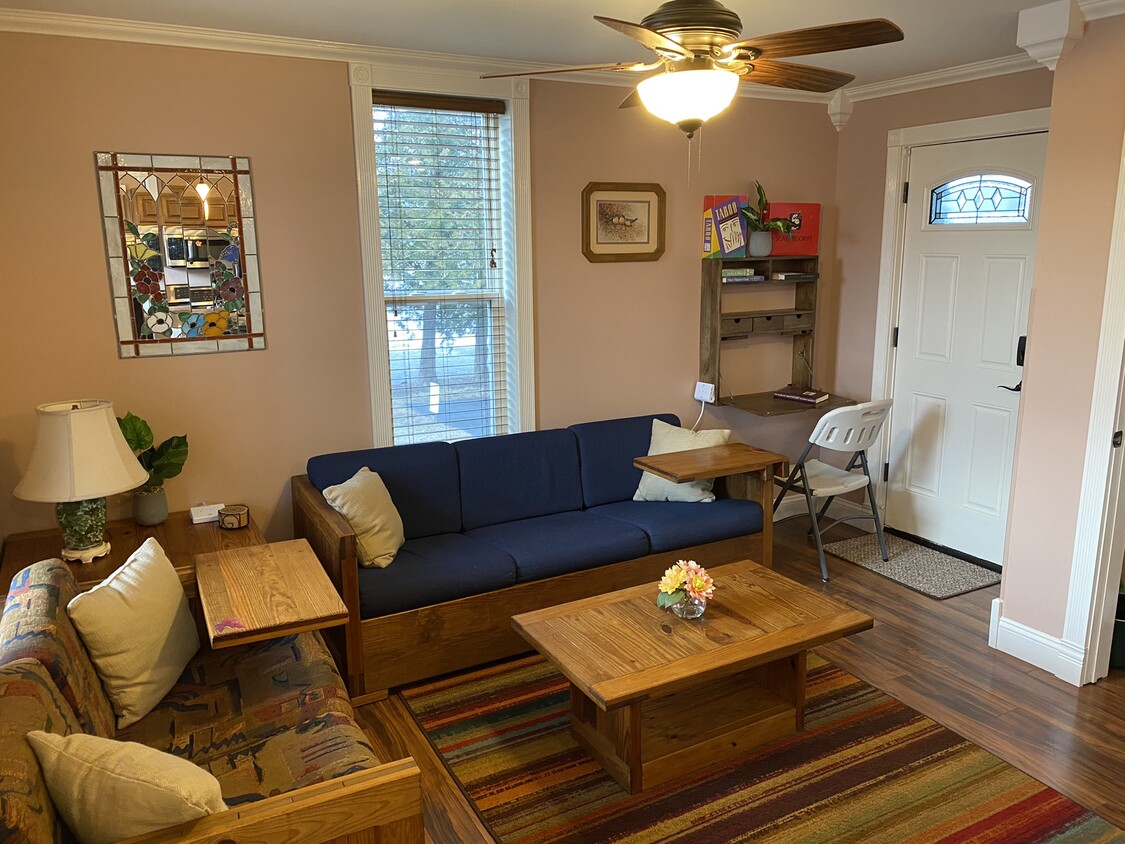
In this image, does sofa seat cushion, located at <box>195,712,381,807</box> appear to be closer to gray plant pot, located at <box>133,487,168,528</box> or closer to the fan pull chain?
gray plant pot, located at <box>133,487,168,528</box>

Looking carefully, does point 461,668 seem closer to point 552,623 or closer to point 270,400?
point 552,623

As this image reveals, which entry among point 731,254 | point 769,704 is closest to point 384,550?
point 769,704

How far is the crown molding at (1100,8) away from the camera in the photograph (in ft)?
9.09

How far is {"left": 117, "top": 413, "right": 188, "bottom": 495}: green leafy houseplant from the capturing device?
3137 millimetres

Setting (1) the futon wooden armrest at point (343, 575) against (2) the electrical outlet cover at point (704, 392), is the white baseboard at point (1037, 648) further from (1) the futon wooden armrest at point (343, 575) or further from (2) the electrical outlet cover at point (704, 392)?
(1) the futon wooden armrest at point (343, 575)

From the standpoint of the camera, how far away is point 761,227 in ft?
14.4

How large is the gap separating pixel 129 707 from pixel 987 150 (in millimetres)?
4201

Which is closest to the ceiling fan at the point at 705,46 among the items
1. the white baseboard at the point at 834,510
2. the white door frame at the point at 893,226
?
the white door frame at the point at 893,226

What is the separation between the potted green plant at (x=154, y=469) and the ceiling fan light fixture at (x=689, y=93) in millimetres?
2260

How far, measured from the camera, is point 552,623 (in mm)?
2699

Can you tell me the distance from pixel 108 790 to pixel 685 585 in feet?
5.51

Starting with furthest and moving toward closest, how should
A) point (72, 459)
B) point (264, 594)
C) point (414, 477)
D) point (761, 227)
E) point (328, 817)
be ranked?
point (761, 227)
point (414, 477)
point (72, 459)
point (264, 594)
point (328, 817)

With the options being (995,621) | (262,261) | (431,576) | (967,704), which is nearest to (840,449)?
(995,621)

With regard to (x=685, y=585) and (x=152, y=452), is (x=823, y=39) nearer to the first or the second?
(x=685, y=585)
